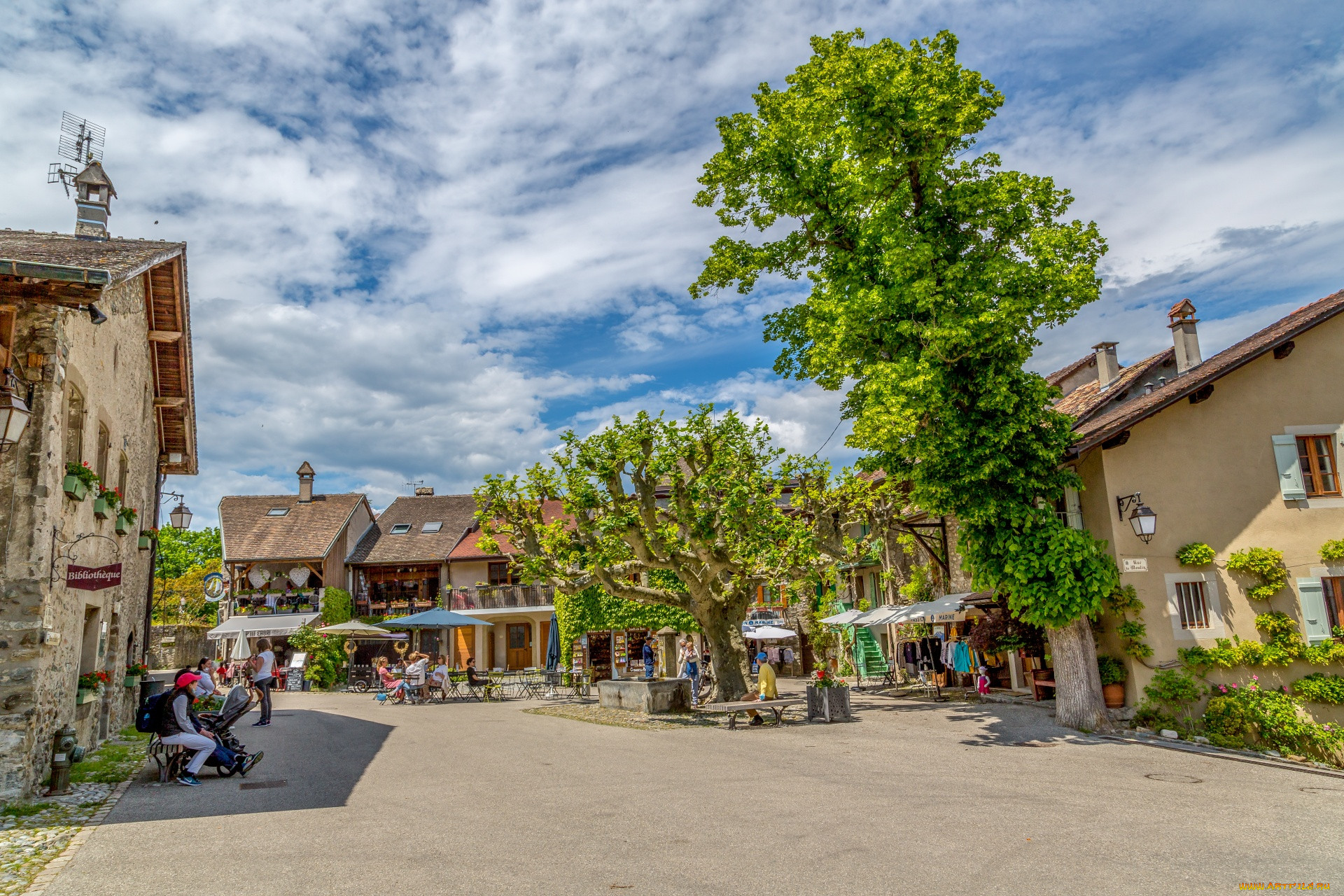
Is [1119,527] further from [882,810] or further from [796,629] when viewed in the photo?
[796,629]

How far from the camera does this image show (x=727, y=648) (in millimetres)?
17766

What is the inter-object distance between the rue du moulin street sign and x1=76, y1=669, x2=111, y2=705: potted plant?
217 cm

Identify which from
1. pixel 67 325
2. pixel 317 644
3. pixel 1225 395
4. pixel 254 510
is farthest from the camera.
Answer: pixel 254 510

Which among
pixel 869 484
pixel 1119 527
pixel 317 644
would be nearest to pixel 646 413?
pixel 869 484

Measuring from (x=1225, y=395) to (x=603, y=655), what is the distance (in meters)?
22.8

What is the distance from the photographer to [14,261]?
8023 millimetres

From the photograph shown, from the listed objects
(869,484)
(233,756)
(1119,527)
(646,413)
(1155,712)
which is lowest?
(1155,712)

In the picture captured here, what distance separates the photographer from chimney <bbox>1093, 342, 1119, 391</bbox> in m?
20.5

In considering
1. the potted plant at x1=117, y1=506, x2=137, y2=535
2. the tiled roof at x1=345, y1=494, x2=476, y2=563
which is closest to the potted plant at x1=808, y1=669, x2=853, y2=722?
the potted plant at x1=117, y1=506, x2=137, y2=535

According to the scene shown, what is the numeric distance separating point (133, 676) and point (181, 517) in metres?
4.48

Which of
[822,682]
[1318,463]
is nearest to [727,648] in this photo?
[822,682]

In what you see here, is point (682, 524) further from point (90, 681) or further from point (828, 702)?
point (90, 681)

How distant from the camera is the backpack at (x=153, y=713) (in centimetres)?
955

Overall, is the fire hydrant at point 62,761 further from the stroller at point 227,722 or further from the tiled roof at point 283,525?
the tiled roof at point 283,525
